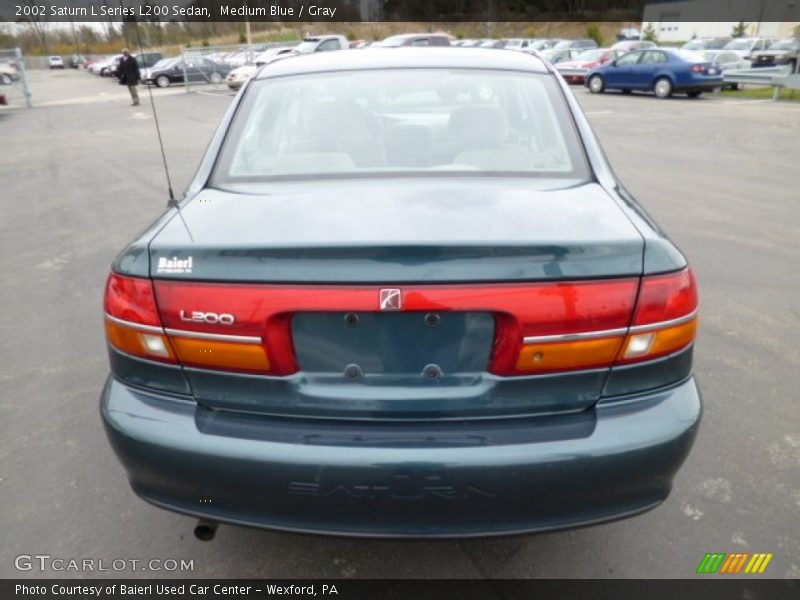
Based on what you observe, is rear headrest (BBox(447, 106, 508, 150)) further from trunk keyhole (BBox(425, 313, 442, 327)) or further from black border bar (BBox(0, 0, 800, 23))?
black border bar (BBox(0, 0, 800, 23))

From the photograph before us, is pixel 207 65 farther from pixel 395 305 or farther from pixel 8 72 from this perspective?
pixel 395 305

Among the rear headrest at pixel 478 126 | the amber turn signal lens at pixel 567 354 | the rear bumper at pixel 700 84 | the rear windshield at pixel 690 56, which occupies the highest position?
the rear headrest at pixel 478 126

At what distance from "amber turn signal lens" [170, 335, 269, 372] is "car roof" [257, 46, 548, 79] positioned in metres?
1.70

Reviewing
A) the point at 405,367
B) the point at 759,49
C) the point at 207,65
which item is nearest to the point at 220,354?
the point at 405,367

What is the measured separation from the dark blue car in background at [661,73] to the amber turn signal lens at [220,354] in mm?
19492

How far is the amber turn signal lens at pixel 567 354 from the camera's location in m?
1.78

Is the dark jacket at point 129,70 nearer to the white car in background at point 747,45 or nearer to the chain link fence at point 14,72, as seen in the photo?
the chain link fence at point 14,72

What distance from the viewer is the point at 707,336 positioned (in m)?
3.99

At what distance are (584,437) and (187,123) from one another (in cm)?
1588

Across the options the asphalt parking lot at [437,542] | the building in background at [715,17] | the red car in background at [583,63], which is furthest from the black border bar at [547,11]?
the asphalt parking lot at [437,542]

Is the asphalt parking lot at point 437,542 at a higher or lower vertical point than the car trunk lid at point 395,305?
lower

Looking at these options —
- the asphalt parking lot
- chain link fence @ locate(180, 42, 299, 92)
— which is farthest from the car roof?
chain link fence @ locate(180, 42, 299, 92)

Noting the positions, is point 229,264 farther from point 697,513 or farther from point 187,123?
point 187,123

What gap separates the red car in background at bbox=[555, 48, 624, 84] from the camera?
2394 centimetres
